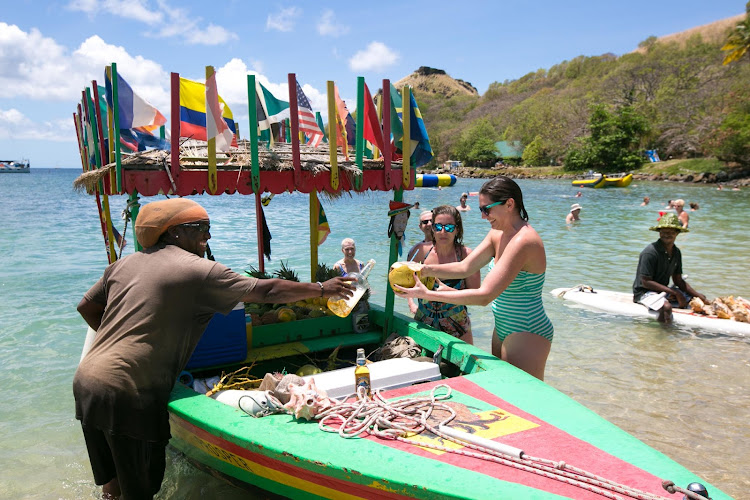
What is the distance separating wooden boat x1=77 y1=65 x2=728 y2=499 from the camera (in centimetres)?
245

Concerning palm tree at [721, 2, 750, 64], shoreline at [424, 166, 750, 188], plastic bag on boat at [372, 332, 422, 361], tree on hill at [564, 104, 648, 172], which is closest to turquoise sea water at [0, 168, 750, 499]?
plastic bag on boat at [372, 332, 422, 361]

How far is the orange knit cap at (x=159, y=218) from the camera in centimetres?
289

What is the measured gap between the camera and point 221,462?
329cm

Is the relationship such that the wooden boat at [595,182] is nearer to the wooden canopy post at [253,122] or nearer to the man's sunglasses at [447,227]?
the man's sunglasses at [447,227]

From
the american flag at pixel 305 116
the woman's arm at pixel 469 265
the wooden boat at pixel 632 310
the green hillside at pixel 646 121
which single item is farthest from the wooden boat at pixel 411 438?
the green hillside at pixel 646 121

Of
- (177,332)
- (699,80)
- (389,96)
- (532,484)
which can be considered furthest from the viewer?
(699,80)

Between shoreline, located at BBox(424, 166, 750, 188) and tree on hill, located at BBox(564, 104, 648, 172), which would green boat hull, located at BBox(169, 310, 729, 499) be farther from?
tree on hill, located at BBox(564, 104, 648, 172)

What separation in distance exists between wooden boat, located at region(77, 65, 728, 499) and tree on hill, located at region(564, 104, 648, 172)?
57.4m

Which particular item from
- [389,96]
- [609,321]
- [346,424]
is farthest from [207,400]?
[609,321]

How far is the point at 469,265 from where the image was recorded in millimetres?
3852

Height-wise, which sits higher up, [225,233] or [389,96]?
[389,96]

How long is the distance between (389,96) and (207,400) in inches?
101

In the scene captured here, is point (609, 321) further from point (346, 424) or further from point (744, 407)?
point (346, 424)

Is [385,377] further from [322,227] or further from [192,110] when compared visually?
[322,227]
